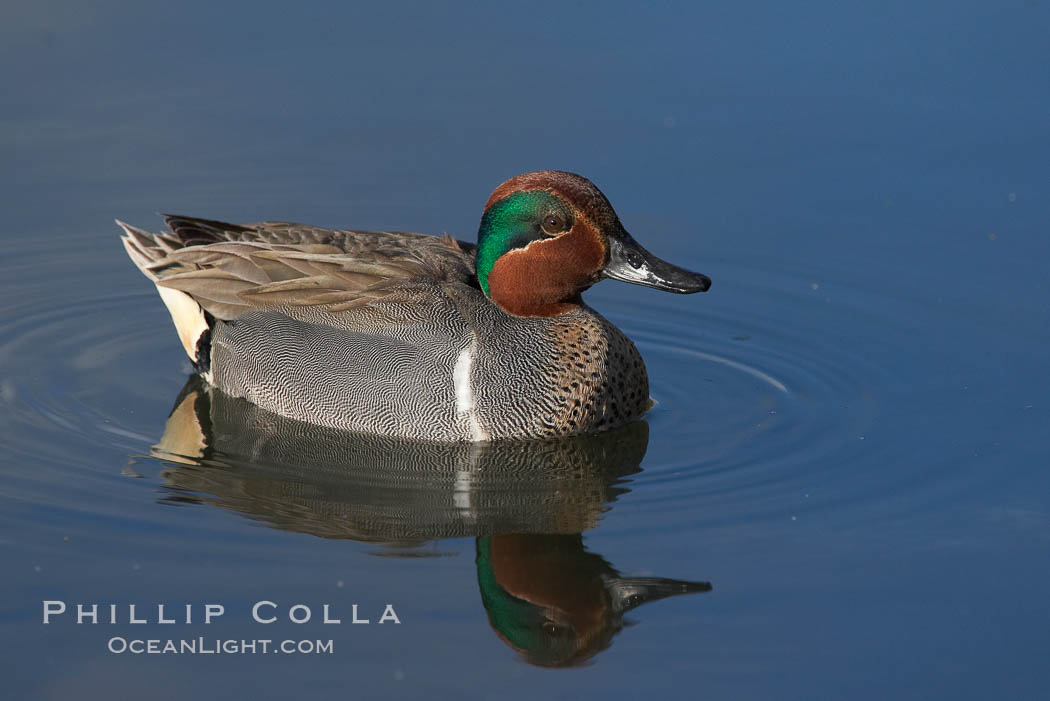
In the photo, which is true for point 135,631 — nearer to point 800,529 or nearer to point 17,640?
point 17,640

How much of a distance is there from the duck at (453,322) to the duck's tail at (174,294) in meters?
0.21

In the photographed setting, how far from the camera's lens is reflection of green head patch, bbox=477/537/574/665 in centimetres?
647

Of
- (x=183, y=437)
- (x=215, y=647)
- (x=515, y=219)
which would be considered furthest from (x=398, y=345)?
(x=215, y=647)

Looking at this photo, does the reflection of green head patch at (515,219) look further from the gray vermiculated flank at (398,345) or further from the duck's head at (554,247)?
the gray vermiculated flank at (398,345)

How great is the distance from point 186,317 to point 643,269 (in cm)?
274

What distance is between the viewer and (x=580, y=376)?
28.3 ft

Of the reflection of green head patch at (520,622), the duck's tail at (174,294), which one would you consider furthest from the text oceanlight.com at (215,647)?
the duck's tail at (174,294)

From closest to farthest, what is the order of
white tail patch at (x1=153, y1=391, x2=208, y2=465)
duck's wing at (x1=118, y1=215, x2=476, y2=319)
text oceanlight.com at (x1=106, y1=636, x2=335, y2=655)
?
text oceanlight.com at (x1=106, y1=636, x2=335, y2=655) → white tail patch at (x1=153, y1=391, x2=208, y2=465) → duck's wing at (x1=118, y1=215, x2=476, y2=319)

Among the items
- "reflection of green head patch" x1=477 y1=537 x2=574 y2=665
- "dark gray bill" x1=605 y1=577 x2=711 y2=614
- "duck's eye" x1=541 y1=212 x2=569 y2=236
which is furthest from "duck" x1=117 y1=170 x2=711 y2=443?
"dark gray bill" x1=605 y1=577 x2=711 y2=614

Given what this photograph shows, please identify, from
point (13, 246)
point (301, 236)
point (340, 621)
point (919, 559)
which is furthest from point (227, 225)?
point (919, 559)

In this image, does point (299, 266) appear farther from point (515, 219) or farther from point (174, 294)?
point (515, 219)

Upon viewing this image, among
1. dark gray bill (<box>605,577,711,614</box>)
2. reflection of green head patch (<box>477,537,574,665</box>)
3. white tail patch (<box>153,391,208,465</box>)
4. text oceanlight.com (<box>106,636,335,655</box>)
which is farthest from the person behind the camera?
white tail patch (<box>153,391,208,465</box>)

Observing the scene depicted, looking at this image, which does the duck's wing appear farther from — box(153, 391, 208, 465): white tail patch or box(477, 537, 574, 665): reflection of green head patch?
box(477, 537, 574, 665): reflection of green head patch

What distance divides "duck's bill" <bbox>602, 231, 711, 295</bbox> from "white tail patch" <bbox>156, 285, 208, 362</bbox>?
2452 mm
